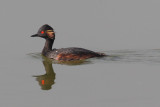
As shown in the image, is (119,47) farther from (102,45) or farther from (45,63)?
(45,63)

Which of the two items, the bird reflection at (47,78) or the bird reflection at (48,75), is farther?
the bird reflection at (48,75)

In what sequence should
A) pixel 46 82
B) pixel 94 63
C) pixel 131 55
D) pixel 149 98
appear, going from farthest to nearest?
pixel 131 55 < pixel 94 63 < pixel 46 82 < pixel 149 98

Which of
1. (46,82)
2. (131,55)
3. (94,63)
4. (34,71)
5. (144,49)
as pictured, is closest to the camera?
(46,82)

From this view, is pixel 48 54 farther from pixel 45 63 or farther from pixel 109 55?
pixel 109 55

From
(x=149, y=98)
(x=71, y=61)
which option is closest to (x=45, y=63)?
(x=71, y=61)

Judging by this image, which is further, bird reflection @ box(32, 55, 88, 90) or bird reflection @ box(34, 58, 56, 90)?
bird reflection @ box(32, 55, 88, 90)

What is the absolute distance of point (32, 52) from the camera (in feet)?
64.6

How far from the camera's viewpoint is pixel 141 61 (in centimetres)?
1688

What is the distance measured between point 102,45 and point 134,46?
1.74 m

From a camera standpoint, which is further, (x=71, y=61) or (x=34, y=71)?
(x=71, y=61)

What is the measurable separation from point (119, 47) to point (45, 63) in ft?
15.8

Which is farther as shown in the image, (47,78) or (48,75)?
(48,75)

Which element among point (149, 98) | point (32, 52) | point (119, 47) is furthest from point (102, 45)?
point (149, 98)

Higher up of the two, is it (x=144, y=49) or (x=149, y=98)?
(x=144, y=49)
